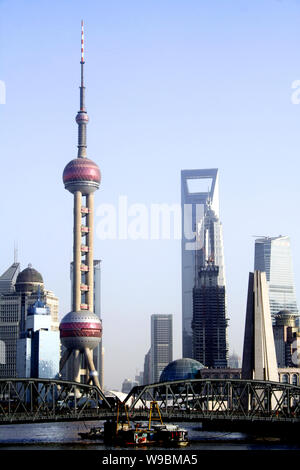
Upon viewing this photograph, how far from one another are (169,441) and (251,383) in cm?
3744

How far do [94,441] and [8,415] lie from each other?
18.2 m
